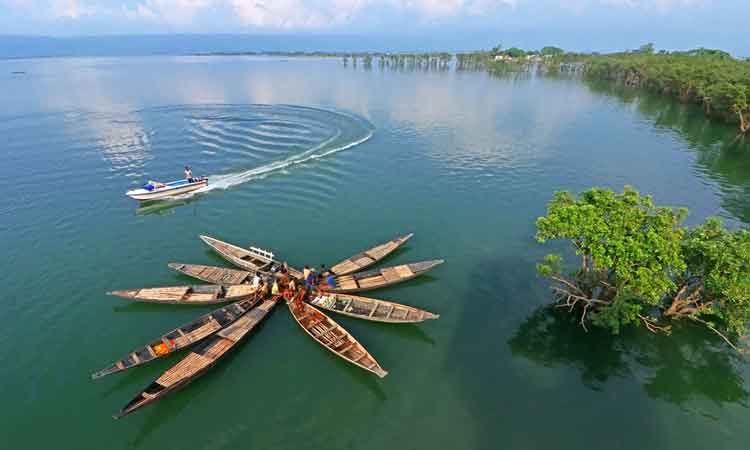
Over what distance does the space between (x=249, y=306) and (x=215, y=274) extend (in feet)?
16.0

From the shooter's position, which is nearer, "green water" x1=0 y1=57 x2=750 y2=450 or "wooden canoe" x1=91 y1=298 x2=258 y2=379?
"green water" x1=0 y1=57 x2=750 y2=450

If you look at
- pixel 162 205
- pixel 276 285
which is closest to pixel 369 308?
pixel 276 285

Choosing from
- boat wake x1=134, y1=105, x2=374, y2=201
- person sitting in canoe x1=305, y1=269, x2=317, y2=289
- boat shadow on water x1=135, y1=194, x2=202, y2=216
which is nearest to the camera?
person sitting in canoe x1=305, y1=269, x2=317, y2=289

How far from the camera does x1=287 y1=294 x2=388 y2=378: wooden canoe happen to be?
20.4 meters

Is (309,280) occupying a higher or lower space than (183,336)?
higher

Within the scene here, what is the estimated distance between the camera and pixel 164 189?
39.2 meters

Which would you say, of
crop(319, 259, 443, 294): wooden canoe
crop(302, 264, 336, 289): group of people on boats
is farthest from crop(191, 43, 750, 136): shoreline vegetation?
Answer: crop(302, 264, 336, 289): group of people on boats

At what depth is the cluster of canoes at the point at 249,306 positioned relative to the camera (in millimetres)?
20109

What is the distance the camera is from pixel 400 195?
4128 cm

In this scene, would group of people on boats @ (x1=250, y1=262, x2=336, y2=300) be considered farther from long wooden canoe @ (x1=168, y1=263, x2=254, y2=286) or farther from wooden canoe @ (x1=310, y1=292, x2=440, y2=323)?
long wooden canoe @ (x1=168, y1=263, x2=254, y2=286)

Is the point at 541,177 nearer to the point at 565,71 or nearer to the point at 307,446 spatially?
the point at 307,446

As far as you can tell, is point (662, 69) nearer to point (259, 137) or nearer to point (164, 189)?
point (259, 137)

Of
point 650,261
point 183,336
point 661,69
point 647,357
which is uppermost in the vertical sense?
point 661,69

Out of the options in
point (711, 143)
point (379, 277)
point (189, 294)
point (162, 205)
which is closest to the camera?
point (189, 294)
